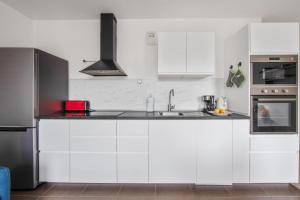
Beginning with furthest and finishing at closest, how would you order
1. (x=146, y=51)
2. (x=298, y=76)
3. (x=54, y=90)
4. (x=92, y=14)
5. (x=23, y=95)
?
1. (x=146, y=51)
2. (x=92, y=14)
3. (x=54, y=90)
4. (x=298, y=76)
5. (x=23, y=95)

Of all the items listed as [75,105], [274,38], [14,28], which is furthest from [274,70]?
[14,28]

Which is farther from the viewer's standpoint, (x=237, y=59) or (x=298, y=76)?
(x=237, y=59)

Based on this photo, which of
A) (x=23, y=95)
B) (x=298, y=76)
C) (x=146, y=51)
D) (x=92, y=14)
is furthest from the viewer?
(x=146, y=51)

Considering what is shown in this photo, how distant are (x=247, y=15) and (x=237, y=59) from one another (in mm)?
815

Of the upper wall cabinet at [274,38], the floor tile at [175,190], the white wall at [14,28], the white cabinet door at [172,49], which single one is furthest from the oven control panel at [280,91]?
the white wall at [14,28]

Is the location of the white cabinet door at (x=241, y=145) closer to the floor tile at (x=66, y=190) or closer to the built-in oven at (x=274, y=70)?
the built-in oven at (x=274, y=70)

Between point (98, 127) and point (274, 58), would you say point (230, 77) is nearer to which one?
point (274, 58)

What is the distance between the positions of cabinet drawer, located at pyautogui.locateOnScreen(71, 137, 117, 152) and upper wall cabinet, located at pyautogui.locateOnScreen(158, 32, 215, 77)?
1.20 metres

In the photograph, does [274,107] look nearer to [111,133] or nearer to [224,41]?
[224,41]

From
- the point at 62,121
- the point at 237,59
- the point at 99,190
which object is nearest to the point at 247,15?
the point at 237,59

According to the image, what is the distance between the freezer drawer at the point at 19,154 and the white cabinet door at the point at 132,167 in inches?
39.1

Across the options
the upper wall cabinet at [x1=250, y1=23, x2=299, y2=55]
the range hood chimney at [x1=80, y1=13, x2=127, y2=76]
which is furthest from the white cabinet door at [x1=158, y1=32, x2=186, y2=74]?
the upper wall cabinet at [x1=250, y1=23, x2=299, y2=55]

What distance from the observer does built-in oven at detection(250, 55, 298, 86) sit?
221 cm

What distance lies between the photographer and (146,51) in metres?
2.96
